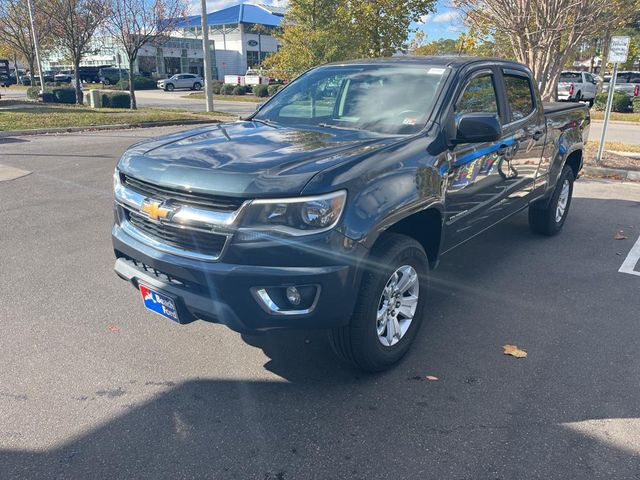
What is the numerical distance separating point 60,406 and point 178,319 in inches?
32.4

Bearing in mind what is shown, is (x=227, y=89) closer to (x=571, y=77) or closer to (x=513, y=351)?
(x=571, y=77)

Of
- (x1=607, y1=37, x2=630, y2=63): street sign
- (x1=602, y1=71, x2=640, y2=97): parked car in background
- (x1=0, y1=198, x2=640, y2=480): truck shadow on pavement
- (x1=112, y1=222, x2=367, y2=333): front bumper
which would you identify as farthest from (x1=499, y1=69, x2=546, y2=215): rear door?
(x1=602, y1=71, x2=640, y2=97): parked car in background

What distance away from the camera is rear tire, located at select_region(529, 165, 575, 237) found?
597 centimetres

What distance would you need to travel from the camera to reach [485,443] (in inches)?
108

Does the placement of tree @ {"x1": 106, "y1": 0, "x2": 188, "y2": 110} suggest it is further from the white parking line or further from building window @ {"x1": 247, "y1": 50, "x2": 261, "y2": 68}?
building window @ {"x1": 247, "y1": 50, "x2": 261, "y2": 68}

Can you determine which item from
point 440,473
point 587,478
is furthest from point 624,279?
point 440,473

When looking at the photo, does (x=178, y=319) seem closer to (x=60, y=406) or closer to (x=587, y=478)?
(x=60, y=406)

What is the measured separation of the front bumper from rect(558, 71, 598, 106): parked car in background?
26430 mm

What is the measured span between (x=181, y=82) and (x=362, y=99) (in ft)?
156

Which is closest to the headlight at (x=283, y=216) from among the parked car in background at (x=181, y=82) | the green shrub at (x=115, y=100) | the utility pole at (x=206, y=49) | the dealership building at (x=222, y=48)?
the utility pole at (x=206, y=49)

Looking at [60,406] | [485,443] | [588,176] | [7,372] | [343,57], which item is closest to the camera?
[485,443]

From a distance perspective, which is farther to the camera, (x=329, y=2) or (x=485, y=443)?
(x=329, y=2)

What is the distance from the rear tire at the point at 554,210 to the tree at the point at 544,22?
578 cm

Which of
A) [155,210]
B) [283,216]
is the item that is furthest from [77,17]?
[283,216]
